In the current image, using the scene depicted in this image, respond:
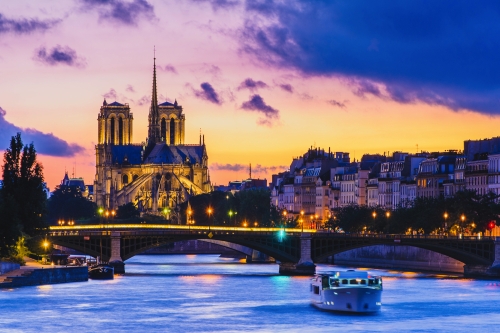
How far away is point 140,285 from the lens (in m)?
97.6

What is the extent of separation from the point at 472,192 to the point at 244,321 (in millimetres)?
51892

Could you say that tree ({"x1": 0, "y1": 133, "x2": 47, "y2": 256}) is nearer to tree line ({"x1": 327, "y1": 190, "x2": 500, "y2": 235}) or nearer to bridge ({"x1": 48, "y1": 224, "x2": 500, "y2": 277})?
bridge ({"x1": 48, "y1": 224, "x2": 500, "y2": 277})

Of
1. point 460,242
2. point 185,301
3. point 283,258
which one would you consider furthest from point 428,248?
point 185,301

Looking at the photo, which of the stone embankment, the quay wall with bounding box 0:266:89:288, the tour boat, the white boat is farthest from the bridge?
the white boat

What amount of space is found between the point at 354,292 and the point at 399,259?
43531 mm

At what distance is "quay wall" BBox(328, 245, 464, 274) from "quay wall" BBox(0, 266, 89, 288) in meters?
25.3

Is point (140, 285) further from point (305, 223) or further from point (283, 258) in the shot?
point (305, 223)

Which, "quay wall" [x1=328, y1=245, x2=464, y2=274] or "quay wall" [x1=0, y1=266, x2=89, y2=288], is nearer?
"quay wall" [x1=0, y1=266, x2=89, y2=288]

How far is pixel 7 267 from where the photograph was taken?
9119 centimetres

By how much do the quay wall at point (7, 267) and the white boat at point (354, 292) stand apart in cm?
1986

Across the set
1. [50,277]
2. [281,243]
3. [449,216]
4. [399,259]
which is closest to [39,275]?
[50,277]

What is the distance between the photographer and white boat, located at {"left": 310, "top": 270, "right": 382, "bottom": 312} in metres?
77.7

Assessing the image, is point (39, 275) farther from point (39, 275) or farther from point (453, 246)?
point (453, 246)

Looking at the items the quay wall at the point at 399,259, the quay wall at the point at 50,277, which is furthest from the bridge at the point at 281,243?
the quay wall at the point at 50,277
